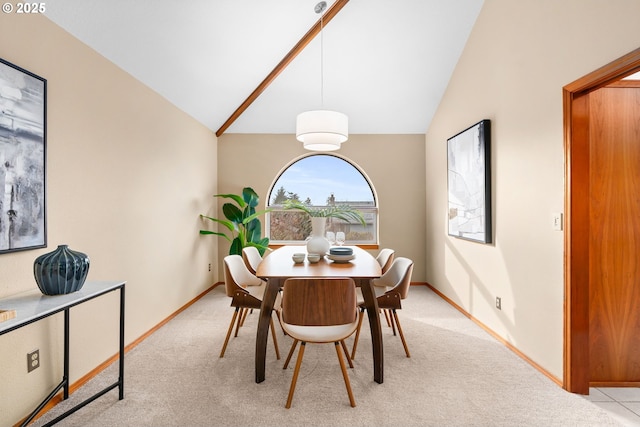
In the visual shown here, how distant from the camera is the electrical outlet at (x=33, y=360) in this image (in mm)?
1880

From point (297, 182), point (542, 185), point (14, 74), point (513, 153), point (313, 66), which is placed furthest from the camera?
point (297, 182)

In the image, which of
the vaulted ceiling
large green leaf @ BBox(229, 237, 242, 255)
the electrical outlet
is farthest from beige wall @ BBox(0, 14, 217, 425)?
large green leaf @ BBox(229, 237, 242, 255)

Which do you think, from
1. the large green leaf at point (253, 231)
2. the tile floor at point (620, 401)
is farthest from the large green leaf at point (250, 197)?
the tile floor at point (620, 401)

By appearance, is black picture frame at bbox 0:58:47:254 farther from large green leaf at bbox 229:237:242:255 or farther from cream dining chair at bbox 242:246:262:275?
large green leaf at bbox 229:237:242:255

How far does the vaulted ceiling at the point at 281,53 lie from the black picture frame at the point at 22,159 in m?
0.55

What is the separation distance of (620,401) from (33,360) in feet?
11.7

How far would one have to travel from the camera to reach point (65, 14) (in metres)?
2.07

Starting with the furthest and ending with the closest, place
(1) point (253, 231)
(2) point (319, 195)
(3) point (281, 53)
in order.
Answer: (2) point (319, 195) → (1) point (253, 231) → (3) point (281, 53)

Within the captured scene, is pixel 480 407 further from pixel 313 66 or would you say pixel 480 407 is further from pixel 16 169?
pixel 313 66

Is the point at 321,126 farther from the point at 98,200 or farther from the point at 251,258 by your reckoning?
the point at 98,200

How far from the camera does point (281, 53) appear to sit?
385 centimetres

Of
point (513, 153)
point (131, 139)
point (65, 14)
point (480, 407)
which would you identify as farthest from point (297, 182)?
point (480, 407)

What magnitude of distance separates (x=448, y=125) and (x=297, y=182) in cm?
248

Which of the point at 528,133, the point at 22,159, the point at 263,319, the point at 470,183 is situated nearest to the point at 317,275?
the point at 263,319
